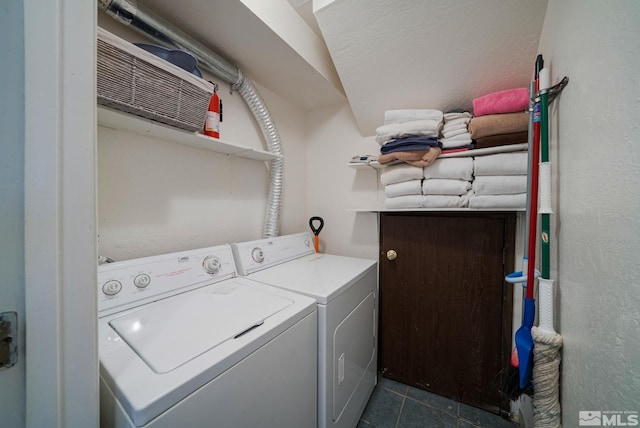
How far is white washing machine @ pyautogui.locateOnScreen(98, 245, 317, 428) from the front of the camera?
1.75ft

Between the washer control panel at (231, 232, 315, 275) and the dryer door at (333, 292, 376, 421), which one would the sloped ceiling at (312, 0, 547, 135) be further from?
the dryer door at (333, 292, 376, 421)

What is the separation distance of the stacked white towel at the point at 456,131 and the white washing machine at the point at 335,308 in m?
0.95

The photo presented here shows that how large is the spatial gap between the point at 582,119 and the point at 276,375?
122 cm

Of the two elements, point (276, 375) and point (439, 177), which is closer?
point (276, 375)

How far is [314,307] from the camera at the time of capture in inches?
38.0

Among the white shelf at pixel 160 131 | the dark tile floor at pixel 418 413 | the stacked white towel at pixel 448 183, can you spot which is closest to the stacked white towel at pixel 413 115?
the stacked white towel at pixel 448 183

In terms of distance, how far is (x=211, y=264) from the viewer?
46.9 inches

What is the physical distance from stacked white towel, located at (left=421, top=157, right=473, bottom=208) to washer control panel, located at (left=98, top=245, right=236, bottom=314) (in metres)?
1.31

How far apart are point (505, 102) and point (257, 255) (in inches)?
66.7

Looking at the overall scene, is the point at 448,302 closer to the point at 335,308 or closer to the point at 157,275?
the point at 335,308

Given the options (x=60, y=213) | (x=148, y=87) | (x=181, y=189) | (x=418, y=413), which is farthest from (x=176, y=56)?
(x=418, y=413)

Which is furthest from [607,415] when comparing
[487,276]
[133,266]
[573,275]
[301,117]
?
[301,117]

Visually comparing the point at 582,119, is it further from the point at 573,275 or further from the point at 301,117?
the point at 301,117

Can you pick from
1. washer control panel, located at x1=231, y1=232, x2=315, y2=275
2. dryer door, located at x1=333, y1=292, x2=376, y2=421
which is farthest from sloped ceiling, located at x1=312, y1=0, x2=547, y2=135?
dryer door, located at x1=333, y1=292, x2=376, y2=421
